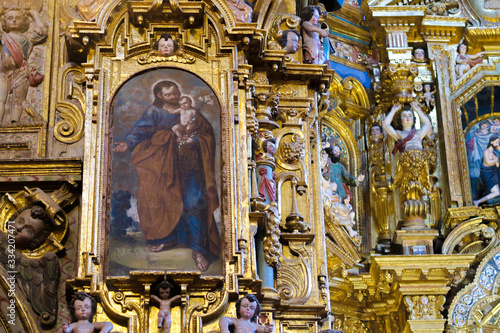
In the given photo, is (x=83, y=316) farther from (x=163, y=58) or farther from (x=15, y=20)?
(x=15, y=20)

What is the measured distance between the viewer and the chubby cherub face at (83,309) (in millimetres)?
7961

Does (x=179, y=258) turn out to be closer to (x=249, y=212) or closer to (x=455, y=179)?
(x=249, y=212)

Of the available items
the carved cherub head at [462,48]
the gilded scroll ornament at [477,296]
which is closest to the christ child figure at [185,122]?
the gilded scroll ornament at [477,296]

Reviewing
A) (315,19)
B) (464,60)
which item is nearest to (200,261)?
(315,19)

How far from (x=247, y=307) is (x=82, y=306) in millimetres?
1231

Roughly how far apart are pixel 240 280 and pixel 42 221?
1.73 meters

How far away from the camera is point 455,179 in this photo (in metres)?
13.0

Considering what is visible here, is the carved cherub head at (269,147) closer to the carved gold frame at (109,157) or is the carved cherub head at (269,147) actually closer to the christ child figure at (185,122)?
the carved gold frame at (109,157)

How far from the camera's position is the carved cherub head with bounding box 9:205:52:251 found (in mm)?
8703

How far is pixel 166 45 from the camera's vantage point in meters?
9.27

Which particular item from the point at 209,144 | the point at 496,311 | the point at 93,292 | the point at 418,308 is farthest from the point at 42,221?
the point at 496,311

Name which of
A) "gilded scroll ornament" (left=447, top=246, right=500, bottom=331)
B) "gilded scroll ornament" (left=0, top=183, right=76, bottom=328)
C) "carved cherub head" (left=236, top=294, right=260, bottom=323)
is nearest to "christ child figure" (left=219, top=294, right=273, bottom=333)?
"carved cherub head" (left=236, top=294, right=260, bottom=323)

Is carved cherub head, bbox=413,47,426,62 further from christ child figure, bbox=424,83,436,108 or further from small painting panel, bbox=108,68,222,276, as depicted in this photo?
small painting panel, bbox=108,68,222,276

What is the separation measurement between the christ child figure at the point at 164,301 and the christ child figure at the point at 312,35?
3.15 meters
